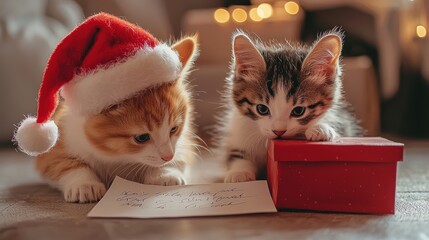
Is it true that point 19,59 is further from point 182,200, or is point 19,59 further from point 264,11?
point 182,200

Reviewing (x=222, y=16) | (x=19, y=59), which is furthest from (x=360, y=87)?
(x=19, y=59)

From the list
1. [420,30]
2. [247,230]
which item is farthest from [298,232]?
[420,30]

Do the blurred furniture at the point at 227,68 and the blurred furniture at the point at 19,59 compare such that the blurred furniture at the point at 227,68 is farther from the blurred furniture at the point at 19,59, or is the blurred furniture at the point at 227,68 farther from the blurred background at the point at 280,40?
the blurred furniture at the point at 19,59

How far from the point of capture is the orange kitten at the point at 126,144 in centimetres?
115

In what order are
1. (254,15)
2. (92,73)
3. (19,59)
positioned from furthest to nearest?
(254,15)
(19,59)
(92,73)

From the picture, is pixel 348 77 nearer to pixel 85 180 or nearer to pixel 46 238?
pixel 85 180

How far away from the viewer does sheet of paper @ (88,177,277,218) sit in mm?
1046

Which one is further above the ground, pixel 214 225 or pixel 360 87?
pixel 360 87

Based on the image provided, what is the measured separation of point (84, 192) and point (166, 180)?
207 millimetres

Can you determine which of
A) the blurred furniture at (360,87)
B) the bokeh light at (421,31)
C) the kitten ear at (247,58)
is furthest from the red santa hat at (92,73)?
the bokeh light at (421,31)

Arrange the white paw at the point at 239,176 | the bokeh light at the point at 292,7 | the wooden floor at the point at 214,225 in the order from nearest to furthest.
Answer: the wooden floor at the point at 214,225 < the white paw at the point at 239,176 < the bokeh light at the point at 292,7

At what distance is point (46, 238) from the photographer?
0.93 meters

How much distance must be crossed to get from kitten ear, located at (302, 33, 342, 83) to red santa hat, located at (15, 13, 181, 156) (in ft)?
1.26

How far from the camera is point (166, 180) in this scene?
4.09ft
